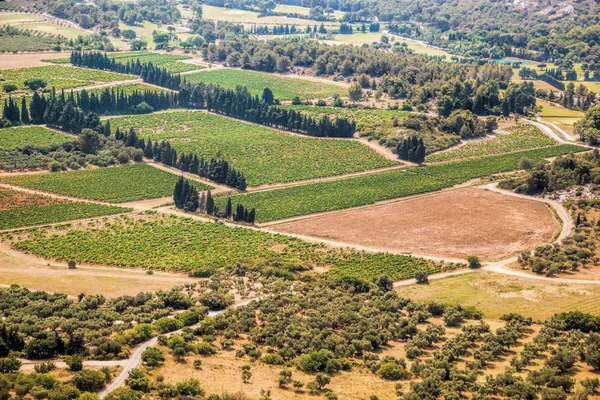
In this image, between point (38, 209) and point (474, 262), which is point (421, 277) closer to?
point (474, 262)

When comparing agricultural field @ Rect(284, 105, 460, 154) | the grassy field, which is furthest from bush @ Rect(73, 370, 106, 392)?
agricultural field @ Rect(284, 105, 460, 154)

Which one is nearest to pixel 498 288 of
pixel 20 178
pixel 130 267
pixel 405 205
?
pixel 405 205

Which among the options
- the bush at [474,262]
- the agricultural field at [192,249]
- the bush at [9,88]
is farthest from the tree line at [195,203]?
the bush at [9,88]

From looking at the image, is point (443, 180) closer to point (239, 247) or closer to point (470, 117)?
point (470, 117)

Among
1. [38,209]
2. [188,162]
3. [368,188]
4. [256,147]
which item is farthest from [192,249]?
[256,147]

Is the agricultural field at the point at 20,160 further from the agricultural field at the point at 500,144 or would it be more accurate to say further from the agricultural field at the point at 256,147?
the agricultural field at the point at 500,144

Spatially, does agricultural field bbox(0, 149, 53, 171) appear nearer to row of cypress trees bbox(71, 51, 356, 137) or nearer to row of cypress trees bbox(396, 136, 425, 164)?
row of cypress trees bbox(71, 51, 356, 137)
